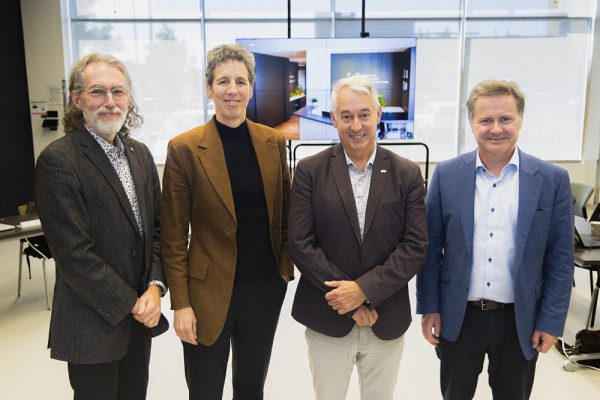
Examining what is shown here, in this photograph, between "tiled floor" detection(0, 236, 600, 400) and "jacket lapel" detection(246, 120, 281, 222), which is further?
"tiled floor" detection(0, 236, 600, 400)

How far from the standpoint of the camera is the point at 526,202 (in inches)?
67.2

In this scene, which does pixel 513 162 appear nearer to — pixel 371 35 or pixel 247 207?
pixel 247 207

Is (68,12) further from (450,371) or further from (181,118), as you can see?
(450,371)

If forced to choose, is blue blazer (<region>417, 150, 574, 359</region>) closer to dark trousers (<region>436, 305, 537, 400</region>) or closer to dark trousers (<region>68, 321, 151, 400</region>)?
dark trousers (<region>436, 305, 537, 400</region>)

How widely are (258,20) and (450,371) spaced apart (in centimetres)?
691

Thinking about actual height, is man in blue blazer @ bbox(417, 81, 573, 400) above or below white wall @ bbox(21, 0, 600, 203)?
below

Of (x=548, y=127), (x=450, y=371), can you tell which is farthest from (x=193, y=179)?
(x=548, y=127)

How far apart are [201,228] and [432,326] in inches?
42.5

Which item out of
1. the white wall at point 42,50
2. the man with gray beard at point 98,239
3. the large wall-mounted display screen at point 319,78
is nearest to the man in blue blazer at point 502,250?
the man with gray beard at point 98,239

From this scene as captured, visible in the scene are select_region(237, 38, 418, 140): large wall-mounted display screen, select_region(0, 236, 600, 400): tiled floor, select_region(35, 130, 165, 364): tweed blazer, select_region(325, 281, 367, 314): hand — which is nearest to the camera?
select_region(35, 130, 165, 364): tweed blazer

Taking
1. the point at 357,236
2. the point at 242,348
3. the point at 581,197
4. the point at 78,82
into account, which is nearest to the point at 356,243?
the point at 357,236

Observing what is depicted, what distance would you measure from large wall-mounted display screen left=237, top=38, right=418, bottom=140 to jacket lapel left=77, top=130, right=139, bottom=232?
480cm

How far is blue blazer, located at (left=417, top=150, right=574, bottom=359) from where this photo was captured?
1.71 metres

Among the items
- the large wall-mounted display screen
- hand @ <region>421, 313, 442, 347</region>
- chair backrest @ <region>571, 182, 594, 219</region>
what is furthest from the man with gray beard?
chair backrest @ <region>571, 182, 594, 219</region>
